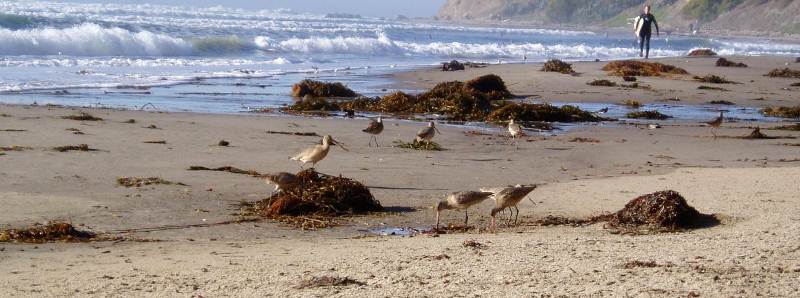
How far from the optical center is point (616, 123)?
16594mm

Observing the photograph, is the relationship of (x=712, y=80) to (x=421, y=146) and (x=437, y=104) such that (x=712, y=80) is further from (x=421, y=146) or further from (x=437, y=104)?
(x=421, y=146)

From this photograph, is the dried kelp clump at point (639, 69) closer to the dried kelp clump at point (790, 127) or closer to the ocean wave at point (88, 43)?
the dried kelp clump at point (790, 127)

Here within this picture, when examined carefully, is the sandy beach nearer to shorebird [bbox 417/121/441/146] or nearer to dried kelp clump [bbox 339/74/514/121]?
shorebird [bbox 417/121/441/146]

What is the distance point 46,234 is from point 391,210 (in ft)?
9.18

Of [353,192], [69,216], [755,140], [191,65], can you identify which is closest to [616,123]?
[755,140]

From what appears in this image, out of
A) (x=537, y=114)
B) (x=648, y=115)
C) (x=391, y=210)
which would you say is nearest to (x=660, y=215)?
(x=391, y=210)

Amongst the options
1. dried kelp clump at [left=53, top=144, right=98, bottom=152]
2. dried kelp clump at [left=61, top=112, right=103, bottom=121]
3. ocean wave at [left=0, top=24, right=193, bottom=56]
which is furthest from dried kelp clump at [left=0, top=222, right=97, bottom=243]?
ocean wave at [left=0, top=24, right=193, bottom=56]

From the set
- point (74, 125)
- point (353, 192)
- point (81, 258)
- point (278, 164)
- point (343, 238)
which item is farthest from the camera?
point (74, 125)

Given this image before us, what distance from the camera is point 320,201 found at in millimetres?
8398

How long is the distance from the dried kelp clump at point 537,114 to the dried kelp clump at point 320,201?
806cm

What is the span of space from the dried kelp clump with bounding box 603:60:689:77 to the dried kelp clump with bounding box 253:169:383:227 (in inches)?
737

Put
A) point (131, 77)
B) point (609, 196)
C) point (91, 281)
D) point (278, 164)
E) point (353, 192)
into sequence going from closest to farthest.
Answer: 1. point (91, 281)
2. point (353, 192)
3. point (609, 196)
4. point (278, 164)
5. point (131, 77)

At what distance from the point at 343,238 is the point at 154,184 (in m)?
2.41

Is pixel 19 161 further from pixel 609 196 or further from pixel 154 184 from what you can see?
pixel 609 196
